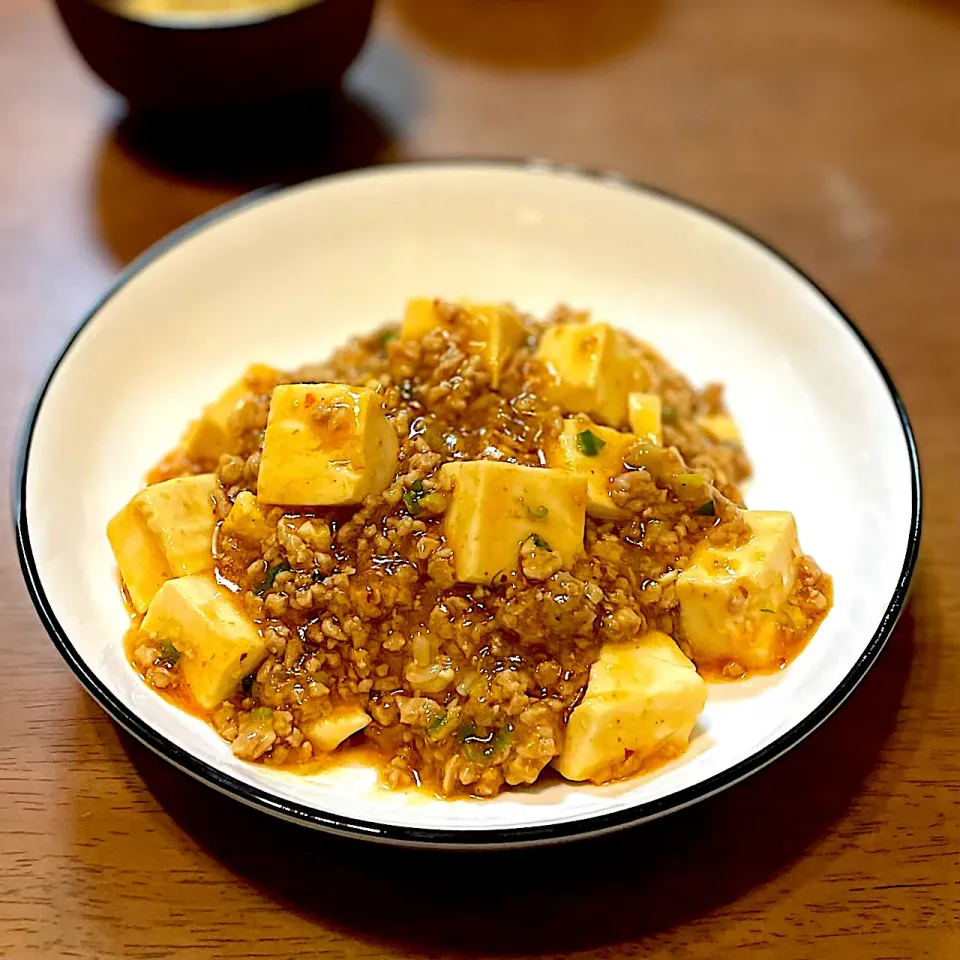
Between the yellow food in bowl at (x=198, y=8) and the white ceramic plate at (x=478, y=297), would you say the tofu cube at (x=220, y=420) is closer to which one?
the white ceramic plate at (x=478, y=297)

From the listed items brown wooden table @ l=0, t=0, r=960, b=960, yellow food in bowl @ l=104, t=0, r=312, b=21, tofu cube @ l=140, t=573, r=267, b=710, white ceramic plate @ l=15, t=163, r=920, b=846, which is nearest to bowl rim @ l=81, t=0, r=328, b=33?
yellow food in bowl @ l=104, t=0, r=312, b=21

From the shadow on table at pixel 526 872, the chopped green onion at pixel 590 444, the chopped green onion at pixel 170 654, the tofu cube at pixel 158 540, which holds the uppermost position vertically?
the chopped green onion at pixel 590 444

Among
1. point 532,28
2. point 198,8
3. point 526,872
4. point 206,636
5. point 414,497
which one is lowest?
point 526,872

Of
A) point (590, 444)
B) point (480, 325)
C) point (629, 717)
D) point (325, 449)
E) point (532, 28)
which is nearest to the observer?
point (629, 717)

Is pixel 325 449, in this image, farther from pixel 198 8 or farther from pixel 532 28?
pixel 532 28

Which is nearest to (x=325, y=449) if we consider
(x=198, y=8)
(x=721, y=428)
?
(x=721, y=428)

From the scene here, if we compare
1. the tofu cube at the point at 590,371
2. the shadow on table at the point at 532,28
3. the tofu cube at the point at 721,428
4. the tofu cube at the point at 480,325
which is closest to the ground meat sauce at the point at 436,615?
the tofu cube at the point at 590,371

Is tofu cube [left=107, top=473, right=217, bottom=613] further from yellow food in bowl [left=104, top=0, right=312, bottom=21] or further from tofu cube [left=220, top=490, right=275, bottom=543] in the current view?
yellow food in bowl [left=104, top=0, right=312, bottom=21]
